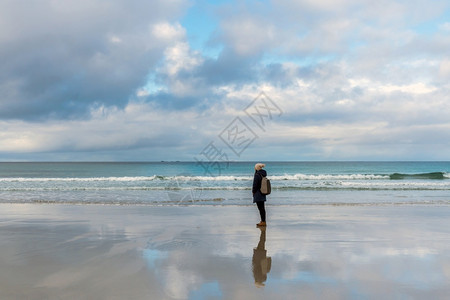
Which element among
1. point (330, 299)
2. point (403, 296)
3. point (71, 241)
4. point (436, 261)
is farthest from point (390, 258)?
point (71, 241)

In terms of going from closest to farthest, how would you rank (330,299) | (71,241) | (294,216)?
(330,299), (71,241), (294,216)

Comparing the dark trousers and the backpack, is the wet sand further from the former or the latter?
the backpack

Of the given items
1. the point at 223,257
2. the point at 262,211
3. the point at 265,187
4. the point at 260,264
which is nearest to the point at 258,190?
the point at 265,187

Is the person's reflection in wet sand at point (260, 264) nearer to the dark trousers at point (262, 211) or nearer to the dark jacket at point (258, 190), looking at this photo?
the dark trousers at point (262, 211)

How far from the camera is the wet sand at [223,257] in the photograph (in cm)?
518

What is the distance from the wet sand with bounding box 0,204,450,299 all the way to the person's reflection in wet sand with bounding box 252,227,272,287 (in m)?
0.02

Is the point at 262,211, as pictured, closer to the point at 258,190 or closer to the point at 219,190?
the point at 258,190

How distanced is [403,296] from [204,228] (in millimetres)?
6134

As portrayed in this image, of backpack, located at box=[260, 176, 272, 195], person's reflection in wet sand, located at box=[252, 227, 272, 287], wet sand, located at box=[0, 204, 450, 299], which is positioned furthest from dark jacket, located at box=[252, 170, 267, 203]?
person's reflection in wet sand, located at box=[252, 227, 272, 287]

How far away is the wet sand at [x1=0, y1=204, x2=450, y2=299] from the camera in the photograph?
518cm

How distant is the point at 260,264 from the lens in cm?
651

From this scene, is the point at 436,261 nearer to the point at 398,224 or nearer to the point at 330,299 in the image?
the point at 330,299

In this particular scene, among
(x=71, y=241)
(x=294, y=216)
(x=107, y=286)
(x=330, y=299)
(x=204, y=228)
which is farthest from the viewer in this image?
(x=294, y=216)

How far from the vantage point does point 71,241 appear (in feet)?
28.0
